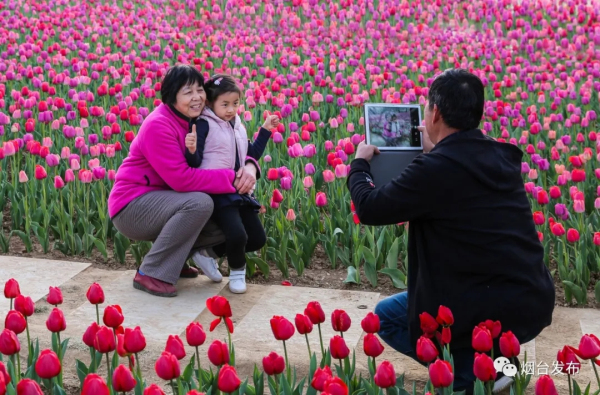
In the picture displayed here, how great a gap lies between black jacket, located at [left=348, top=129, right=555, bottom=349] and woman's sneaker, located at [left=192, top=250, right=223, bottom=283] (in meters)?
1.49

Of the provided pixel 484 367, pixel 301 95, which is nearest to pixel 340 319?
pixel 484 367

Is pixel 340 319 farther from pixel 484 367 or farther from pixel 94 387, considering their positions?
pixel 94 387

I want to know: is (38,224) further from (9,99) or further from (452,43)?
(452,43)

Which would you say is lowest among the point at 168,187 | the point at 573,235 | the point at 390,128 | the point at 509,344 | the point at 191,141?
the point at 573,235

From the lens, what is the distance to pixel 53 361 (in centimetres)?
263

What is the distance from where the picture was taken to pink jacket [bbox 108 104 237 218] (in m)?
4.27

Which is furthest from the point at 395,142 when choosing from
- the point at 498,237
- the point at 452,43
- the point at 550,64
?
the point at 452,43

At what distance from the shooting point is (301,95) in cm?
783

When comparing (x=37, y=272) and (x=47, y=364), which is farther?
(x=37, y=272)

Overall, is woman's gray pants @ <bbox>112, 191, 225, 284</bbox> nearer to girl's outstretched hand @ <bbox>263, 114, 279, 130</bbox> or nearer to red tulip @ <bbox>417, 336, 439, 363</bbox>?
girl's outstretched hand @ <bbox>263, 114, 279, 130</bbox>

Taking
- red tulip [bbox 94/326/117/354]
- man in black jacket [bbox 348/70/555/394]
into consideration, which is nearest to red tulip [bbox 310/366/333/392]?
red tulip [bbox 94/326/117/354]

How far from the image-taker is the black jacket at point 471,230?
3.08m

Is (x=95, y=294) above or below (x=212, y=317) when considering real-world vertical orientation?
above

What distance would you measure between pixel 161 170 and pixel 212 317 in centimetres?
72
